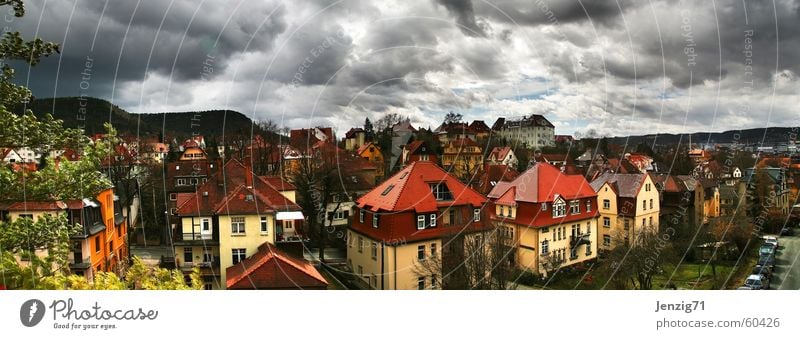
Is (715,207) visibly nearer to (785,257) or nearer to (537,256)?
(785,257)

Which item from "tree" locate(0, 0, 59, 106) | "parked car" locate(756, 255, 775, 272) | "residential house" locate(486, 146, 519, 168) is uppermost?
"tree" locate(0, 0, 59, 106)

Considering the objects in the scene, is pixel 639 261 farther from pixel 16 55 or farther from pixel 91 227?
pixel 16 55

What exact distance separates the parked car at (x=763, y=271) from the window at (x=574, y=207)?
120 cm

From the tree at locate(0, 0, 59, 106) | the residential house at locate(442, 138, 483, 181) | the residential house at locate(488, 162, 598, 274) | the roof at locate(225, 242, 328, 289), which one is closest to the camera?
the tree at locate(0, 0, 59, 106)

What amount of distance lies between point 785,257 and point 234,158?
3957 millimetres

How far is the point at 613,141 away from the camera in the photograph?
11.0 ft

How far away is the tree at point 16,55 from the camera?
2.57m

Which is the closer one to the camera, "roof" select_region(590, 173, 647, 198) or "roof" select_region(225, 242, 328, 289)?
"roof" select_region(225, 242, 328, 289)

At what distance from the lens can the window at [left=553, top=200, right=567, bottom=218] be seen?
3695 mm

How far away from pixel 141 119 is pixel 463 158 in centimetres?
221

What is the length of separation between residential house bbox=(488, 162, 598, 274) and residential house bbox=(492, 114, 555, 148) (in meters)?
0.33

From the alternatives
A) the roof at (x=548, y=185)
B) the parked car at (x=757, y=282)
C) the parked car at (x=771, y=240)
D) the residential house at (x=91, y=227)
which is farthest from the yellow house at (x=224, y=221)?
the parked car at (x=771, y=240)

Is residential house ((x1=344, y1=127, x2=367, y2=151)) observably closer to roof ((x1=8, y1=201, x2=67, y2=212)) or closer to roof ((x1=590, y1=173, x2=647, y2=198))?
roof ((x1=8, y1=201, x2=67, y2=212))

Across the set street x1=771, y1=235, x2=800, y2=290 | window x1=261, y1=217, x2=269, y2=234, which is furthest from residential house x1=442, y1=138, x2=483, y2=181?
street x1=771, y1=235, x2=800, y2=290
